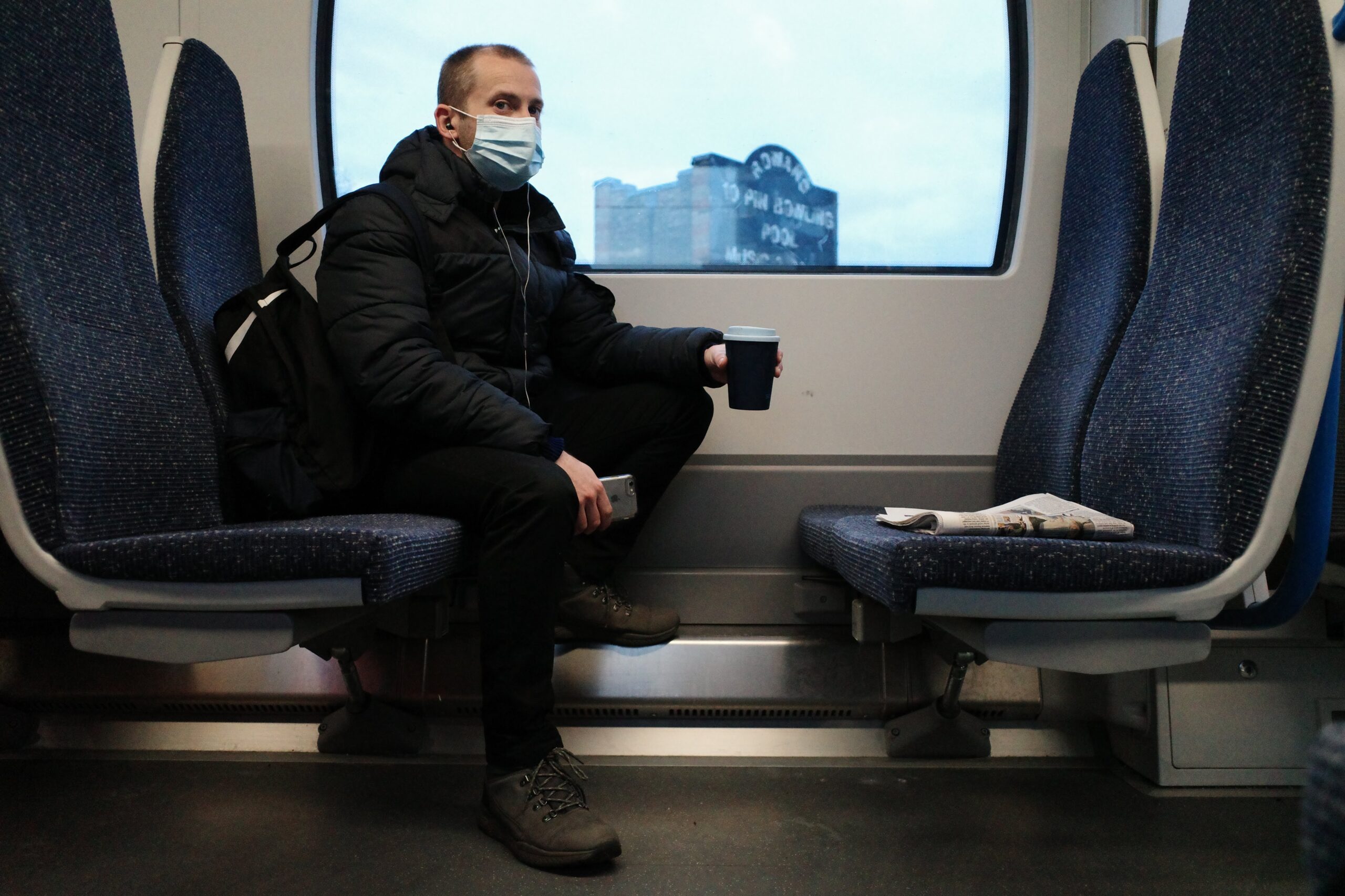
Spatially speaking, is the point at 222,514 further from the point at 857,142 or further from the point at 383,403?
the point at 857,142

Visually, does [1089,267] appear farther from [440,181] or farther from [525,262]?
[440,181]

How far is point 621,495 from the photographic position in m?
1.90

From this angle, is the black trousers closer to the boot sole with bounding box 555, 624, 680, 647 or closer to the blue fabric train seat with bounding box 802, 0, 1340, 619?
the boot sole with bounding box 555, 624, 680, 647

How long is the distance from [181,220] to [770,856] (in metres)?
1.70

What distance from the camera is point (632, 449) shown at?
6.88ft

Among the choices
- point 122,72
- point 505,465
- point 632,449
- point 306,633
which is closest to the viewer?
point 306,633

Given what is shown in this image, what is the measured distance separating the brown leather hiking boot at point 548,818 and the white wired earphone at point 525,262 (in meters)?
0.78

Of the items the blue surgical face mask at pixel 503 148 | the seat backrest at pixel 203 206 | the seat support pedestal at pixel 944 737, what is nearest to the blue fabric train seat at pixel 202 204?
the seat backrest at pixel 203 206

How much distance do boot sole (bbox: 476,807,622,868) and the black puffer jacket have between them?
68cm

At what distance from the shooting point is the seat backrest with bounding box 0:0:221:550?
4.63 feet

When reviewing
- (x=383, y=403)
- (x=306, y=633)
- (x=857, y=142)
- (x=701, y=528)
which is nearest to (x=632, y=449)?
(x=701, y=528)

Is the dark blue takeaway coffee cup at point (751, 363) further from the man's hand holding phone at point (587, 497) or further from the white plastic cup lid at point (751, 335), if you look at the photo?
the man's hand holding phone at point (587, 497)

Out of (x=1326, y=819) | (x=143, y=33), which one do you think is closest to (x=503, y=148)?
(x=143, y=33)

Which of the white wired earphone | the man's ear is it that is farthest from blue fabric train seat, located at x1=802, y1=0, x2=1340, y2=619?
the man's ear
